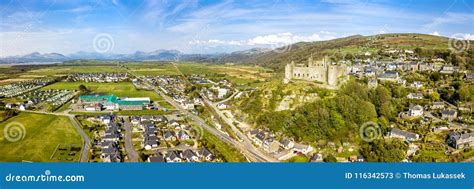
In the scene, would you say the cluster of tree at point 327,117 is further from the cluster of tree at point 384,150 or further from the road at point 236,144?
the road at point 236,144

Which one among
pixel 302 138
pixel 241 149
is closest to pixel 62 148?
pixel 241 149

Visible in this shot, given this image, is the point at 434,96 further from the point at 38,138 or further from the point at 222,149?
the point at 38,138

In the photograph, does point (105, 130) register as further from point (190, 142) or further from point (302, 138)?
point (302, 138)

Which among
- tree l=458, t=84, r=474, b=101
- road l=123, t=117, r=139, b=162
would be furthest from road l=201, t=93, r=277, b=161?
tree l=458, t=84, r=474, b=101

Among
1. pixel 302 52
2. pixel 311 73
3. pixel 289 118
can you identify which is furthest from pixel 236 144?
pixel 302 52

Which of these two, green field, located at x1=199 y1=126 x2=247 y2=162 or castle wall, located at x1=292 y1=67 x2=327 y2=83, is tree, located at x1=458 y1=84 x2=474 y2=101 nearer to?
castle wall, located at x1=292 y1=67 x2=327 y2=83

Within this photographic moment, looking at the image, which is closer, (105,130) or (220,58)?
(105,130)
